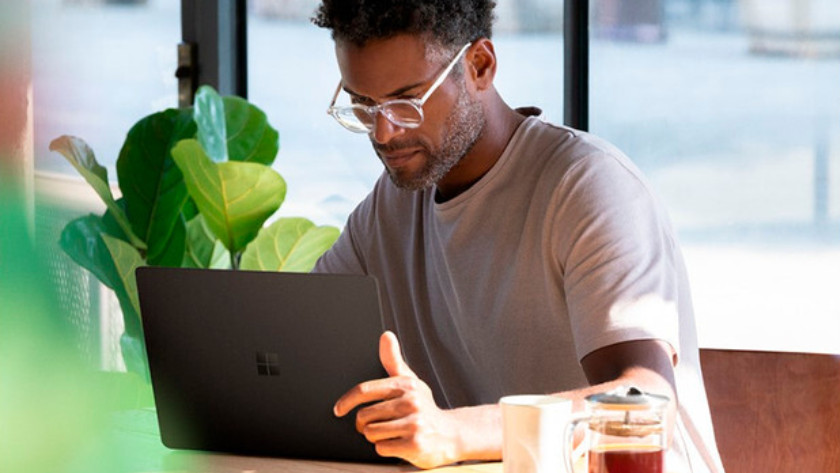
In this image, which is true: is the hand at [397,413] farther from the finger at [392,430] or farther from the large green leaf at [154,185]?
the large green leaf at [154,185]

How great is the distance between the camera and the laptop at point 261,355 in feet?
3.77

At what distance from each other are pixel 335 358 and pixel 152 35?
7.87ft

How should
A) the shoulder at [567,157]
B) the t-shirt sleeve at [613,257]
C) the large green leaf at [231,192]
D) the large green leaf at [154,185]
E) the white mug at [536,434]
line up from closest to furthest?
the white mug at [536,434], the t-shirt sleeve at [613,257], the shoulder at [567,157], the large green leaf at [231,192], the large green leaf at [154,185]

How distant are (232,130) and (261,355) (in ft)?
5.77

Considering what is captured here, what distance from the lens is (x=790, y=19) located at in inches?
111

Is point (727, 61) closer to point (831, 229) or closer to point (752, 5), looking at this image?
point (752, 5)

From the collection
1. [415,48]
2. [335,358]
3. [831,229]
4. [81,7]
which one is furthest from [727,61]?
[81,7]

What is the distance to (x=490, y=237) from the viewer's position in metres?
1.65

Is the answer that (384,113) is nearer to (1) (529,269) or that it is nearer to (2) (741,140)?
(1) (529,269)

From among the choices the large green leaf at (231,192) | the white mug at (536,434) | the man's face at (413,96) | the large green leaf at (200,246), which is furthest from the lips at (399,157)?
the large green leaf at (200,246)

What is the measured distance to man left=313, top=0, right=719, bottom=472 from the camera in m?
1.39

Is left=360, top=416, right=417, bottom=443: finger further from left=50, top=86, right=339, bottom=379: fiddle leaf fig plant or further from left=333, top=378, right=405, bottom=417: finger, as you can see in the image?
left=50, top=86, right=339, bottom=379: fiddle leaf fig plant

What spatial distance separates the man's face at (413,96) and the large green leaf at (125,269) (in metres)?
1.09

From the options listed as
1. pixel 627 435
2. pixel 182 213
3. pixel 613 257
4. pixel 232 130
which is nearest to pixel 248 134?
pixel 232 130
